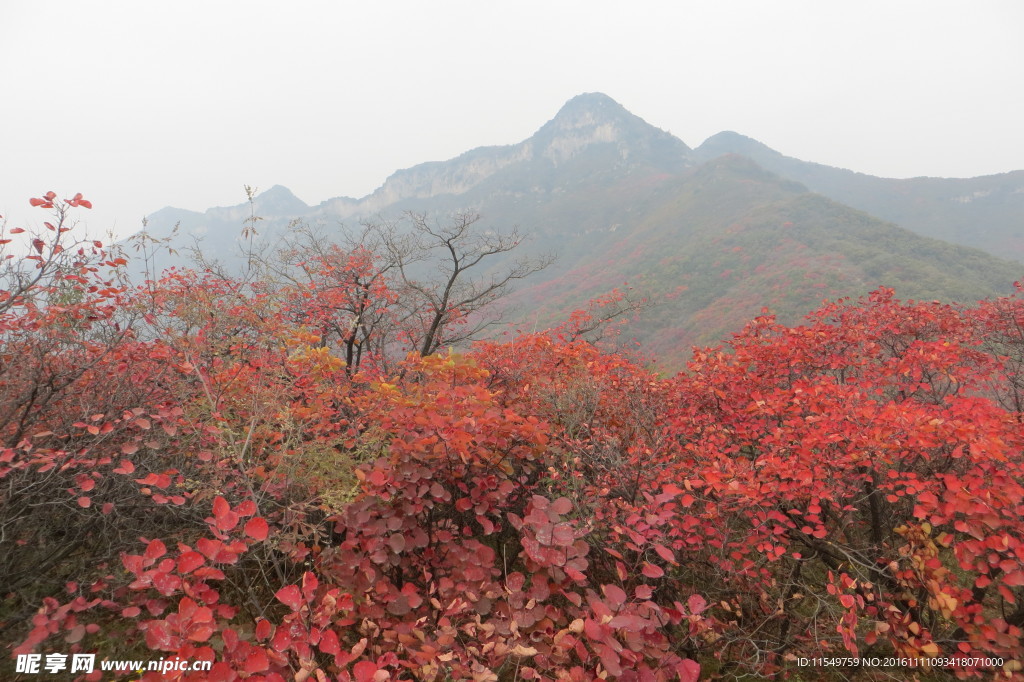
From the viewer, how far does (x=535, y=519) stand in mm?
2854

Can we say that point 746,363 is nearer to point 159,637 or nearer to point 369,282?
point 159,637

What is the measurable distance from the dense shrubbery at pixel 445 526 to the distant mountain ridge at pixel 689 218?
431 centimetres

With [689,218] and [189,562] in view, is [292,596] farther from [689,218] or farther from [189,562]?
[689,218]

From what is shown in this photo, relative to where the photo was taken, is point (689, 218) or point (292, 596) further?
point (689, 218)

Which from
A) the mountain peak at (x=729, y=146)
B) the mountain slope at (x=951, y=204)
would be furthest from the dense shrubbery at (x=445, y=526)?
the mountain peak at (x=729, y=146)

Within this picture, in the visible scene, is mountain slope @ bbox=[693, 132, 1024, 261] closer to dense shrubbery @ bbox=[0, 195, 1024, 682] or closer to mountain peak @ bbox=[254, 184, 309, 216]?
dense shrubbery @ bbox=[0, 195, 1024, 682]

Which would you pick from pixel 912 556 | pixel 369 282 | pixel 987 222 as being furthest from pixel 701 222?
pixel 912 556

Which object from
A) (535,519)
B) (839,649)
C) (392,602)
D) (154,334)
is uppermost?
(154,334)

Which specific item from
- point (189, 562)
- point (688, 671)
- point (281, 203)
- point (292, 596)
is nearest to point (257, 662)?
point (292, 596)

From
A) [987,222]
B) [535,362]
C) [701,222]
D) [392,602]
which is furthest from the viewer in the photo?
[987,222]

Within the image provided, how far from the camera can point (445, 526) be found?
3.56m

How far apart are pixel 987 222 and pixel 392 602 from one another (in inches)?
3706

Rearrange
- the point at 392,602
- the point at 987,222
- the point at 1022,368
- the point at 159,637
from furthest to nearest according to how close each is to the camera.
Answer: the point at 987,222
the point at 1022,368
the point at 392,602
the point at 159,637

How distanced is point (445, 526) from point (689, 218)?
6256cm
